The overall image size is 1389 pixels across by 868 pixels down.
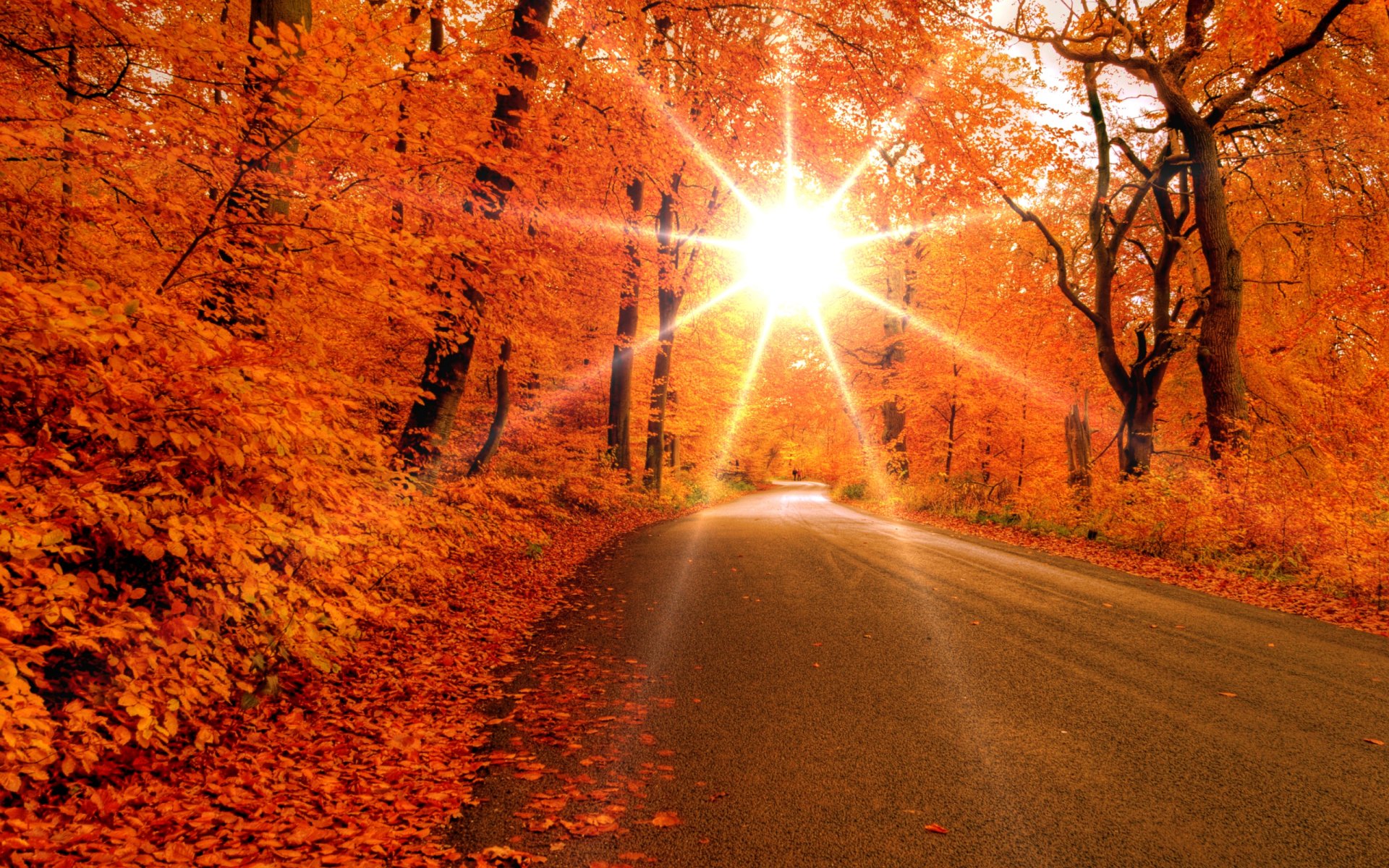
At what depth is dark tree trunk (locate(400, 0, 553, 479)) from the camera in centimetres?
877

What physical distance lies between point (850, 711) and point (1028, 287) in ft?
63.0

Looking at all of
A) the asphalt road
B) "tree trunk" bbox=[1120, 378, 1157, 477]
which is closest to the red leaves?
the asphalt road

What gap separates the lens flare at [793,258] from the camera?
62.3 ft

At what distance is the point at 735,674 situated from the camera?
5.30 metres

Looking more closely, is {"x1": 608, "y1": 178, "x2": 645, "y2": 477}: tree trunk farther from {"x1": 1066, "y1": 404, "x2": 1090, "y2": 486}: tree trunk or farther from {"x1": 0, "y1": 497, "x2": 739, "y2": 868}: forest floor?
{"x1": 1066, "y1": 404, "x2": 1090, "y2": 486}: tree trunk

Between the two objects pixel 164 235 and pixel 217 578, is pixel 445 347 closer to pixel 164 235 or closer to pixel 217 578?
pixel 164 235

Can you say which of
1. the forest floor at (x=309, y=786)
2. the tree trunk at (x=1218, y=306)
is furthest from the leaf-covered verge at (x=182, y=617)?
the tree trunk at (x=1218, y=306)

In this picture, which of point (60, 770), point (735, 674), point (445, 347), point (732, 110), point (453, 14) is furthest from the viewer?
point (453, 14)

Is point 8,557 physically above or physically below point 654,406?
below

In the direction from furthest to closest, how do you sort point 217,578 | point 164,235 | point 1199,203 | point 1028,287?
1. point 1028,287
2. point 1199,203
3. point 164,235
4. point 217,578

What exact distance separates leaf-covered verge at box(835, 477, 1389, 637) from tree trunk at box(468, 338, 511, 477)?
11.1 m

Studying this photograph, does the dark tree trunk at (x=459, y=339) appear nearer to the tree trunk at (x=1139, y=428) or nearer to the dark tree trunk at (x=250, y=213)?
the dark tree trunk at (x=250, y=213)

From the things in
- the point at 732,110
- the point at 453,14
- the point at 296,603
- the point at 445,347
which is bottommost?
the point at 296,603

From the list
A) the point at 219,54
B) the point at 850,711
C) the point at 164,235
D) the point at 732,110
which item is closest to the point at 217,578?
the point at 164,235
